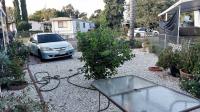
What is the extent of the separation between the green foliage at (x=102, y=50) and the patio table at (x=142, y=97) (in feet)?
5.72

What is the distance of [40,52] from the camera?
11.8 meters

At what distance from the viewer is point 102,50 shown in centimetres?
626

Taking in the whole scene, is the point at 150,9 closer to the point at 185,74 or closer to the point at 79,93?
the point at 185,74

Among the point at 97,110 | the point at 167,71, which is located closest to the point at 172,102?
the point at 97,110

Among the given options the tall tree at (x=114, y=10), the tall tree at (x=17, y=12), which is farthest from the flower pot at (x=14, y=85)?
the tall tree at (x=17, y=12)

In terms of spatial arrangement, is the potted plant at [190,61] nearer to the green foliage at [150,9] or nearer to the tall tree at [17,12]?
the green foliage at [150,9]

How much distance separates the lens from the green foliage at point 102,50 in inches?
245

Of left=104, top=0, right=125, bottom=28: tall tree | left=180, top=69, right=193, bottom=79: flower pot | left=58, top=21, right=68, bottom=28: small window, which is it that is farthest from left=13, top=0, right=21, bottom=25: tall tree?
left=180, top=69, right=193, bottom=79: flower pot

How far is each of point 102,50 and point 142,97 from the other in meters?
2.86

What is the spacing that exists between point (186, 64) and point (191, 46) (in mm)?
785

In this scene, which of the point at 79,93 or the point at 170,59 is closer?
the point at 79,93

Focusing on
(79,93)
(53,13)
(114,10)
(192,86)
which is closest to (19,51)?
(79,93)

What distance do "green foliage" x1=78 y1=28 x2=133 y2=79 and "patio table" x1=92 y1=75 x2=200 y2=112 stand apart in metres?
1.74

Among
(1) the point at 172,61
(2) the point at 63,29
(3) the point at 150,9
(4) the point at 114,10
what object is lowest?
(1) the point at 172,61
